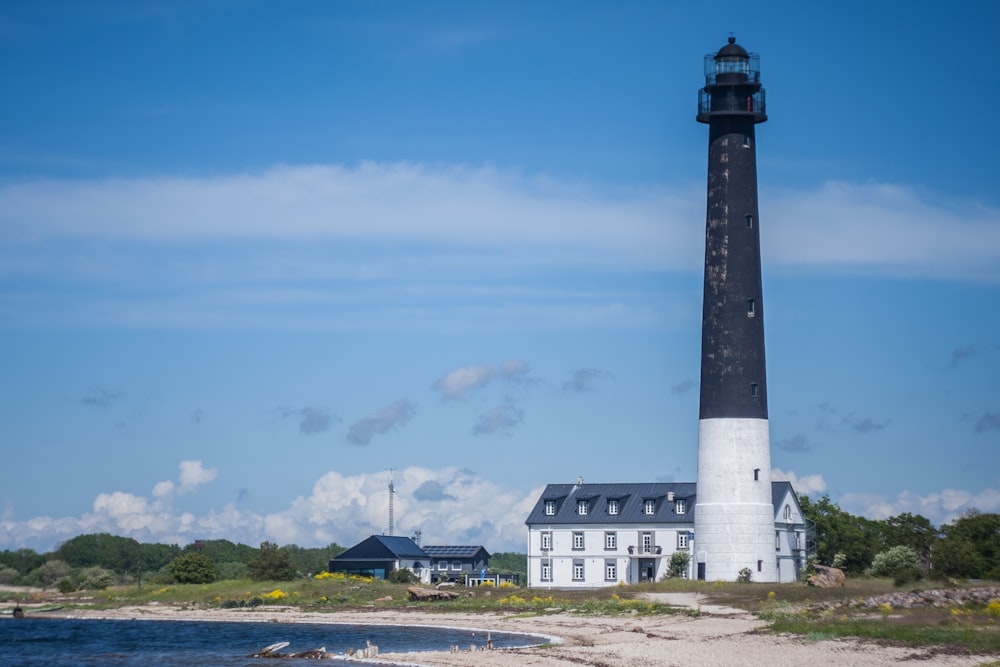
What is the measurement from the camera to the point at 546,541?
240 feet

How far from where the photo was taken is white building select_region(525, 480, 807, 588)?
69.9m

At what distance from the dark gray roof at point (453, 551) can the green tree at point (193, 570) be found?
1880cm

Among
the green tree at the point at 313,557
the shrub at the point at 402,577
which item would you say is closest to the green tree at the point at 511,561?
the green tree at the point at 313,557

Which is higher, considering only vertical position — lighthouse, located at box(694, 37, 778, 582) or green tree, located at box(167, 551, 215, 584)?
lighthouse, located at box(694, 37, 778, 582)

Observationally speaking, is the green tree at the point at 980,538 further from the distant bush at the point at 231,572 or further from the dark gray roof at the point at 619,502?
the distant bush at the point at 231,572

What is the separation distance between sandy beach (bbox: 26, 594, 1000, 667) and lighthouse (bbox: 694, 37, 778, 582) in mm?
4351

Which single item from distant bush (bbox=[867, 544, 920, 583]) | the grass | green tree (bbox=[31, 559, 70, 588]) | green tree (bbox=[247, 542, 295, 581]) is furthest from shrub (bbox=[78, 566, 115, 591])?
distant bush (bbox=[867, 544, 920, 583])

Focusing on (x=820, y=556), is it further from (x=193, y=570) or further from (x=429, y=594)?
(x=193, y=570)

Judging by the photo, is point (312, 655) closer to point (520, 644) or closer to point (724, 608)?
point (520, 644)

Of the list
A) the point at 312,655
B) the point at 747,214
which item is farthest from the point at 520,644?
the point at 747,214

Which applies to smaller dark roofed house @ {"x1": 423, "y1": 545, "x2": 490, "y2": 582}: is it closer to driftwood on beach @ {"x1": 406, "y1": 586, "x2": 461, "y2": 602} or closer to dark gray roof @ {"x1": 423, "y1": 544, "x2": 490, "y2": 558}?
dark gray roof @ {"x1": 423, "y1": 544, "x2": 490, "y2": 558}

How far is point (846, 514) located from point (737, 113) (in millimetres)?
28598

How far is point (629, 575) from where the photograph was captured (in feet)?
232

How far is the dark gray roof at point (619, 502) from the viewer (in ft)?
233
